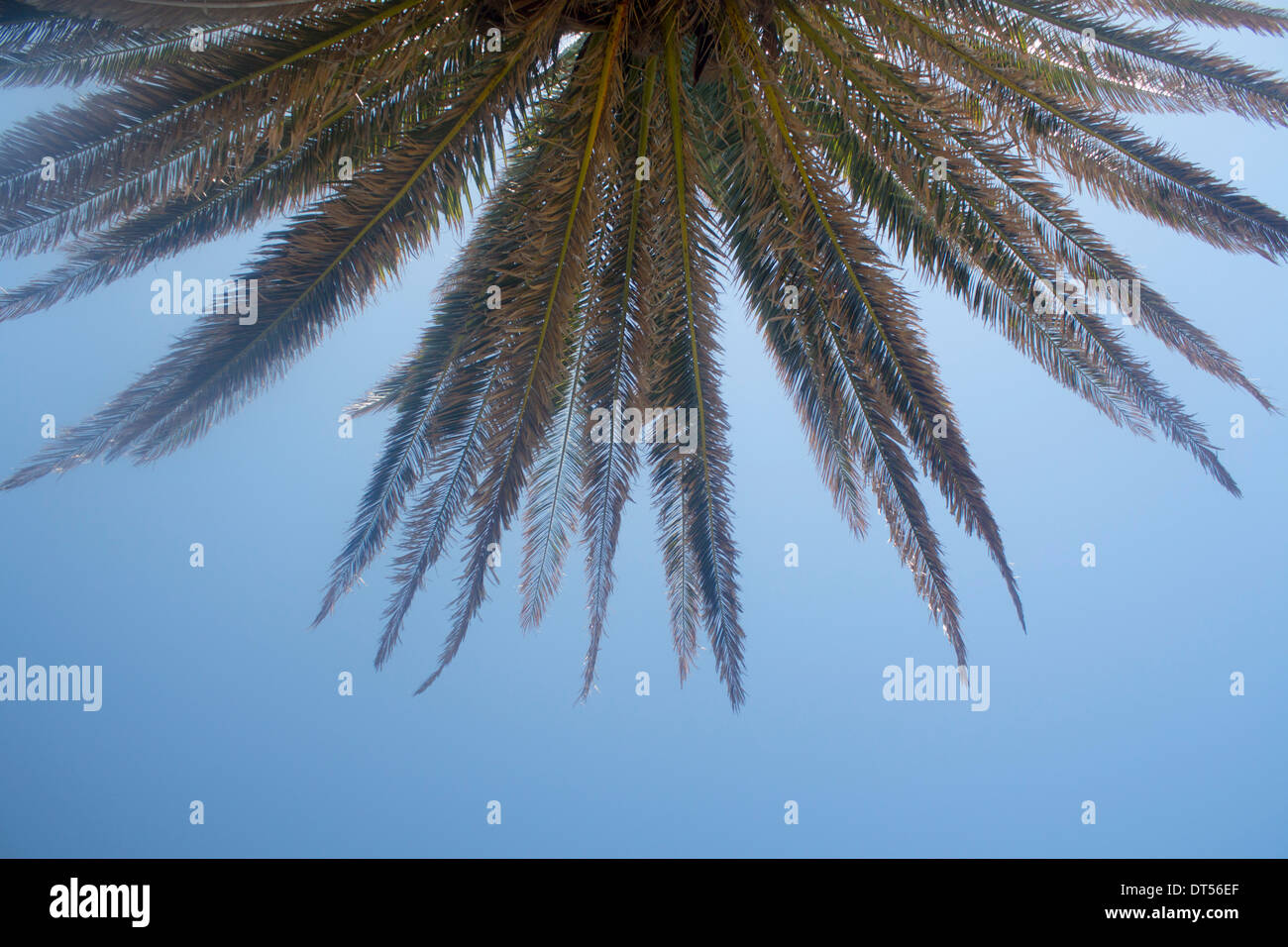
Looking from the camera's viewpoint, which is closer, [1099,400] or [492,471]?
[492,471]

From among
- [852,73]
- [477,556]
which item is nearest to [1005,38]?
[852,73]

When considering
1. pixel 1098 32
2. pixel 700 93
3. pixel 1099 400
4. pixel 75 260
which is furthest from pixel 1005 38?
pixel 75 260

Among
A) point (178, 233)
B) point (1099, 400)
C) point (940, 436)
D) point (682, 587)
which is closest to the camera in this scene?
point (940, 436)

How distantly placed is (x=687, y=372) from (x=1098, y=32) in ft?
11.5

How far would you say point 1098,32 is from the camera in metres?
Answer: 5.18

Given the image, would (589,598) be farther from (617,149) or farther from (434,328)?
(617,149)

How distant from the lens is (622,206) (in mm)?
4996

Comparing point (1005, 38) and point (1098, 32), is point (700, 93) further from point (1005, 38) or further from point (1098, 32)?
point (1098, 32)

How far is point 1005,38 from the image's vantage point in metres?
5.12

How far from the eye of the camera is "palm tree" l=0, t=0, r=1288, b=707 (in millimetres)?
4363

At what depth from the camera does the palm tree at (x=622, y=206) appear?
4363mm

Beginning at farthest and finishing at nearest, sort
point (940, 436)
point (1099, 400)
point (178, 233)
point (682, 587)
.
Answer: point (682, 587)
point (1099, 400)
point (178, 233)
point (940, 436)

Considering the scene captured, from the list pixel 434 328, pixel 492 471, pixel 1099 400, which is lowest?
pixel 492 471

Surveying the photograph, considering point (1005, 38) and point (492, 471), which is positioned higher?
point (1005, 38)
